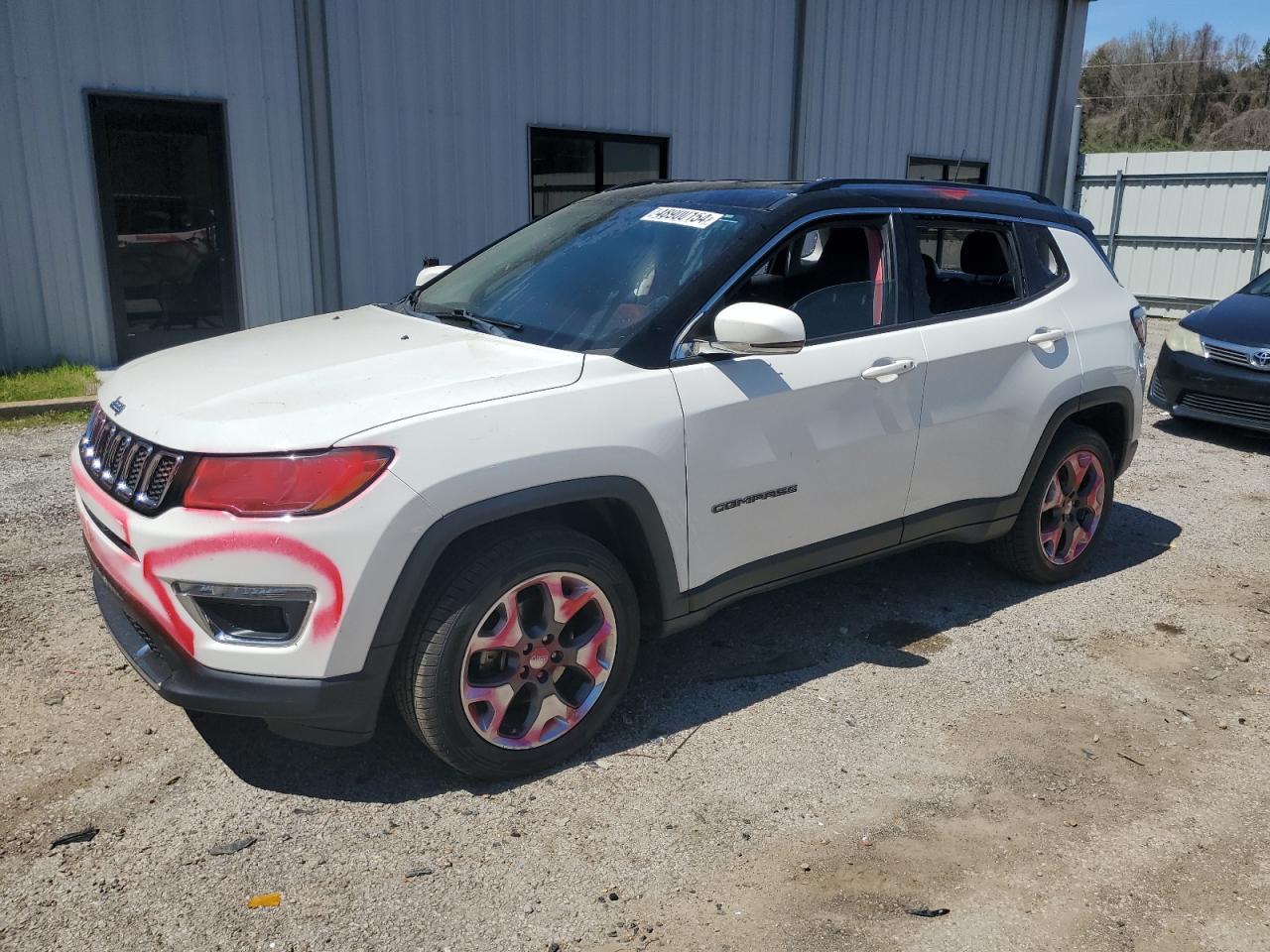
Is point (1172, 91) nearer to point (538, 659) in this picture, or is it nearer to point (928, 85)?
point (928, 85)

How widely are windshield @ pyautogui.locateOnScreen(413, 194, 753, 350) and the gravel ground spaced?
4.34 feet

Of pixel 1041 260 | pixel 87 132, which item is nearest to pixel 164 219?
pixel 87 132

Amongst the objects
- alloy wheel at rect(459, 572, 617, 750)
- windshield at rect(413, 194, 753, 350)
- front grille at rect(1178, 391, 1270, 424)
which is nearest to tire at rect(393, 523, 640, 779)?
alloy wheel at rect(459, 572, 617, 750)

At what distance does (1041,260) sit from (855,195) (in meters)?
1.16

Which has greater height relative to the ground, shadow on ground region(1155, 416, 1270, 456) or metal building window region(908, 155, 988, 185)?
metal building window region(908, 155, 988, 185)

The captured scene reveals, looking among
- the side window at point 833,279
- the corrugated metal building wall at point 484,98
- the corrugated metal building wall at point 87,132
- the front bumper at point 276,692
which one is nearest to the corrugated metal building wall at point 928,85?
the corrugated metal building wall at point 484,98

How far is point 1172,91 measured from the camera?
51469 millimetres

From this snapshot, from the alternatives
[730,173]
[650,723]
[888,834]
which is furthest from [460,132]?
[888,834]

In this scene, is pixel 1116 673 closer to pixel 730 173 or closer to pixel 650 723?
pixel 650 723

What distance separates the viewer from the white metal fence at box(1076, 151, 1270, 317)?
1596 cm

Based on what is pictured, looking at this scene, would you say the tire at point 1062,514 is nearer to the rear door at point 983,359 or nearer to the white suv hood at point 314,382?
the rear door at point 983,359

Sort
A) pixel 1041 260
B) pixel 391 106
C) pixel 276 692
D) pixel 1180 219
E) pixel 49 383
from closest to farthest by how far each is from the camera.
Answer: pixel 276 692
pixel 1041 260
pixel 49 383
pixel 391 106
pixel 1180 219

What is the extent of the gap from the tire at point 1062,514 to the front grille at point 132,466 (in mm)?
3461

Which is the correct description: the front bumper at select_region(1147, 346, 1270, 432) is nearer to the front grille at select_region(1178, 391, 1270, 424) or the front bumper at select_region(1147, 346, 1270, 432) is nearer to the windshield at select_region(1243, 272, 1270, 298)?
the front grille at select_region(1178, 391, 1270, 424)
